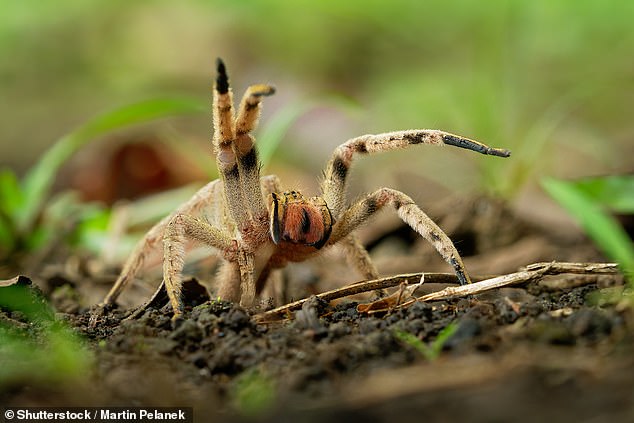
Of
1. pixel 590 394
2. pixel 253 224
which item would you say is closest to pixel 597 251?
pixel 253 224

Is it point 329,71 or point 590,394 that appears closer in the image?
point 590,394

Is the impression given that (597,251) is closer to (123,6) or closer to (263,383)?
(263,383)

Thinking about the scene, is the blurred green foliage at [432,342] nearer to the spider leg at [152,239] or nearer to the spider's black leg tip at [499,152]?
the spider's black leg tip at [499,152]

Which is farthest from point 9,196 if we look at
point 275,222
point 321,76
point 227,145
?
point 321,76

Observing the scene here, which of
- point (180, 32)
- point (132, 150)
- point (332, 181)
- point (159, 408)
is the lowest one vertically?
point (159, 408)

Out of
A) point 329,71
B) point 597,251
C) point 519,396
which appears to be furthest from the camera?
point 329,71

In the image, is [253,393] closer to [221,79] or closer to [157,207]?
[221,79]

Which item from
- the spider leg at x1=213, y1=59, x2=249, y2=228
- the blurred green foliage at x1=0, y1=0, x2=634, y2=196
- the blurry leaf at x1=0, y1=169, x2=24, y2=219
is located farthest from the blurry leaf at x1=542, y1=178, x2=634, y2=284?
the blurred green foliage at x1=0, y1=0, x2=634, y2=196
